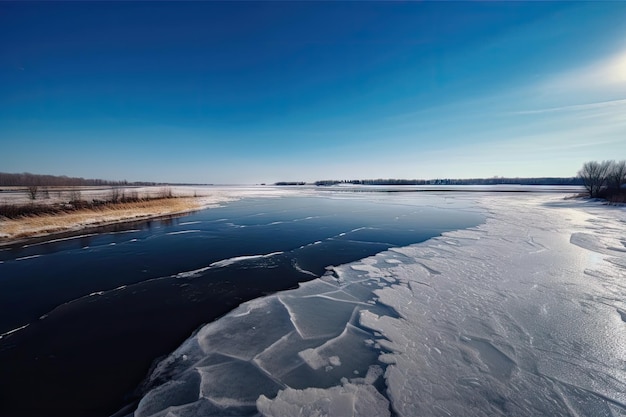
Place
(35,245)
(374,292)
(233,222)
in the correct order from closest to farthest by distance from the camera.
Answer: (374,292)
(35,245)
(233,222)

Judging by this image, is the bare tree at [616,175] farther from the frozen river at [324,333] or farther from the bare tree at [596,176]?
the frozen river at [324,333]

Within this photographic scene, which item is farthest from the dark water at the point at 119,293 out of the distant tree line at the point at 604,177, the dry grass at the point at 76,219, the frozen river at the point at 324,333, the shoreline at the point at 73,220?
the distant tree line at the point at 604,177

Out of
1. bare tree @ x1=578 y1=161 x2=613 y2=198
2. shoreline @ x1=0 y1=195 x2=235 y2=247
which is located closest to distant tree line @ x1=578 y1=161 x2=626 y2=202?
bare tree @ x1=578 y1=161 x2=613 y2=198

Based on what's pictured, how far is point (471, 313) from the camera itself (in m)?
4.65

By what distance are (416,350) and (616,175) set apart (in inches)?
1810

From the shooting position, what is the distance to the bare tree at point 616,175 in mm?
30377

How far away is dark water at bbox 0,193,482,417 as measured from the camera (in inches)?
129

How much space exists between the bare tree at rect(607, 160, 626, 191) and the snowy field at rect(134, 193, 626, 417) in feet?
124

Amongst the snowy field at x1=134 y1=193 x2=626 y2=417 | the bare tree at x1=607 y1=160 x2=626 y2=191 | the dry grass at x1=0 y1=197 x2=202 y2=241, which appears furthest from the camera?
the bare tree at x1=607 y1=160 x2=626 y2=191

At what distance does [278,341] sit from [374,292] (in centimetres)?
270

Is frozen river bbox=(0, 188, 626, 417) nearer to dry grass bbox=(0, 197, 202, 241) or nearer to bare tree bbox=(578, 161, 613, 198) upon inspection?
dry grass bbox=(0, 197, 202, 241)

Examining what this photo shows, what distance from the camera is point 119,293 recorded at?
599 centimetres

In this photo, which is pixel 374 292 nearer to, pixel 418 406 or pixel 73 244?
pixel 418 406

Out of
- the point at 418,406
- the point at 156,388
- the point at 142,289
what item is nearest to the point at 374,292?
the point at 418,406
